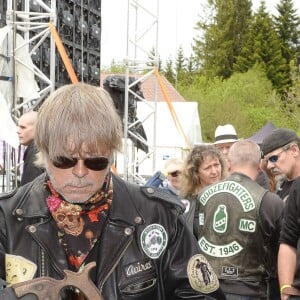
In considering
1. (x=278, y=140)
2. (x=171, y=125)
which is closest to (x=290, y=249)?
(x=278, y=140)

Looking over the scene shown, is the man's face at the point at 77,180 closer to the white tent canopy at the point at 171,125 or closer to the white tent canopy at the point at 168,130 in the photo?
the white tent canopy at the point at 168,130

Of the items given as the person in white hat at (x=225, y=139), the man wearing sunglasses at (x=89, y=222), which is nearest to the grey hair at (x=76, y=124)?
the man wearing sunglasses at (x=89, y=222)

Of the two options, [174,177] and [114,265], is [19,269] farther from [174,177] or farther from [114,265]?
[174,177]

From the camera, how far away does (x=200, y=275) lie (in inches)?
71.6

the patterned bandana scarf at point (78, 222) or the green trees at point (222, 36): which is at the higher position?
the green trees at point (222, 36)

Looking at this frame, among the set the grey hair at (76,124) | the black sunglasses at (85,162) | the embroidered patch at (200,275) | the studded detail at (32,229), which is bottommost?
the embroidered patch at (200,275)

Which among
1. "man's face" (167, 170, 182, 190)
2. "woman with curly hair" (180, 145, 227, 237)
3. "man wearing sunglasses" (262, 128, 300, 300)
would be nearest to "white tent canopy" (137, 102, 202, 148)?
"man's face" (167, 170, 182, 190)

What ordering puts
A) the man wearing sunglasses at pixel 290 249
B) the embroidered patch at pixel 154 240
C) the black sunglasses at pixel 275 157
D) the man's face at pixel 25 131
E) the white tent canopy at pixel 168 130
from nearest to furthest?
the embroidered patch at pixel 154 240, the man wearing sunglasses at pixel 290 249, the black sunglasses at pixel 275 157, the man's face at pixel 25 131, the white tent canopy at pixel 168 130

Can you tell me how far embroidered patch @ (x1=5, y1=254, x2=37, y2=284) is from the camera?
66.2 inches

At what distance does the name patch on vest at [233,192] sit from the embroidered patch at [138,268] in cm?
229

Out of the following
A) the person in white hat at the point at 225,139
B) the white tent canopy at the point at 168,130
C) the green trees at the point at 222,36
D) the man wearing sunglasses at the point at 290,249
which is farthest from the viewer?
the green trees at the point at 222,36

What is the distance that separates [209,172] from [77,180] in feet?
10.3

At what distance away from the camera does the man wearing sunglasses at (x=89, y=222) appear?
5.53 feet

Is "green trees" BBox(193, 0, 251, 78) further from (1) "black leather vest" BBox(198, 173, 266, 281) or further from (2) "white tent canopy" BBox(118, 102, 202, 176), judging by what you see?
(1) "black leather vest" BBox(198, 173, 266, 281)
